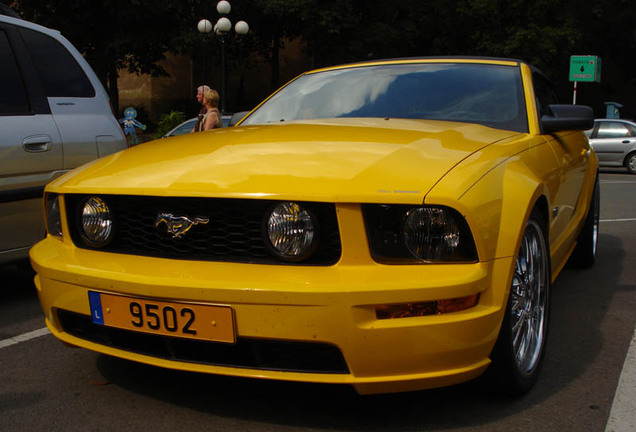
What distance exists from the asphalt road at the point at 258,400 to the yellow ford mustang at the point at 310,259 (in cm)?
18

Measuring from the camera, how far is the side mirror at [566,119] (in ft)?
12.1

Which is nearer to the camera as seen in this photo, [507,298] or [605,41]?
[507,298]

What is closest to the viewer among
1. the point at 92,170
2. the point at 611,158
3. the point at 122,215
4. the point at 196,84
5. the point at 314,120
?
the point at 122,215

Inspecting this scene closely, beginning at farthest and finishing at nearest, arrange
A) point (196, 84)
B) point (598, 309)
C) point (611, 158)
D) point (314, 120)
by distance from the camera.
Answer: point (196, 84)
point (611, 158)
point (598, 309)
point (314, 120)

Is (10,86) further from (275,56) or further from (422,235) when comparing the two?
(275,56)

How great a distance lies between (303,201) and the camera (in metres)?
2.43

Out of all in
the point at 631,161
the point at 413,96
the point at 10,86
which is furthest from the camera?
the point at 631,161

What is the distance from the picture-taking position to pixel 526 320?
3010 millimetres

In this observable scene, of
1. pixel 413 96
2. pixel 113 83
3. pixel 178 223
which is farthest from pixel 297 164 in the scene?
pixel 113 83

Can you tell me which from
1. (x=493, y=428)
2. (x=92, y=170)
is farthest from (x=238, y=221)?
(x=493, y=428)

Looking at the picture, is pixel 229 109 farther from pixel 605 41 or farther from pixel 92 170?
pixel 92 170

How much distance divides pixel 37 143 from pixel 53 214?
1.41 metres

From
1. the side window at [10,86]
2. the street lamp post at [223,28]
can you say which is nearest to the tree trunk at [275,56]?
the street lamp post at [223,28]

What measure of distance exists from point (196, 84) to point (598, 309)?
128 feet
